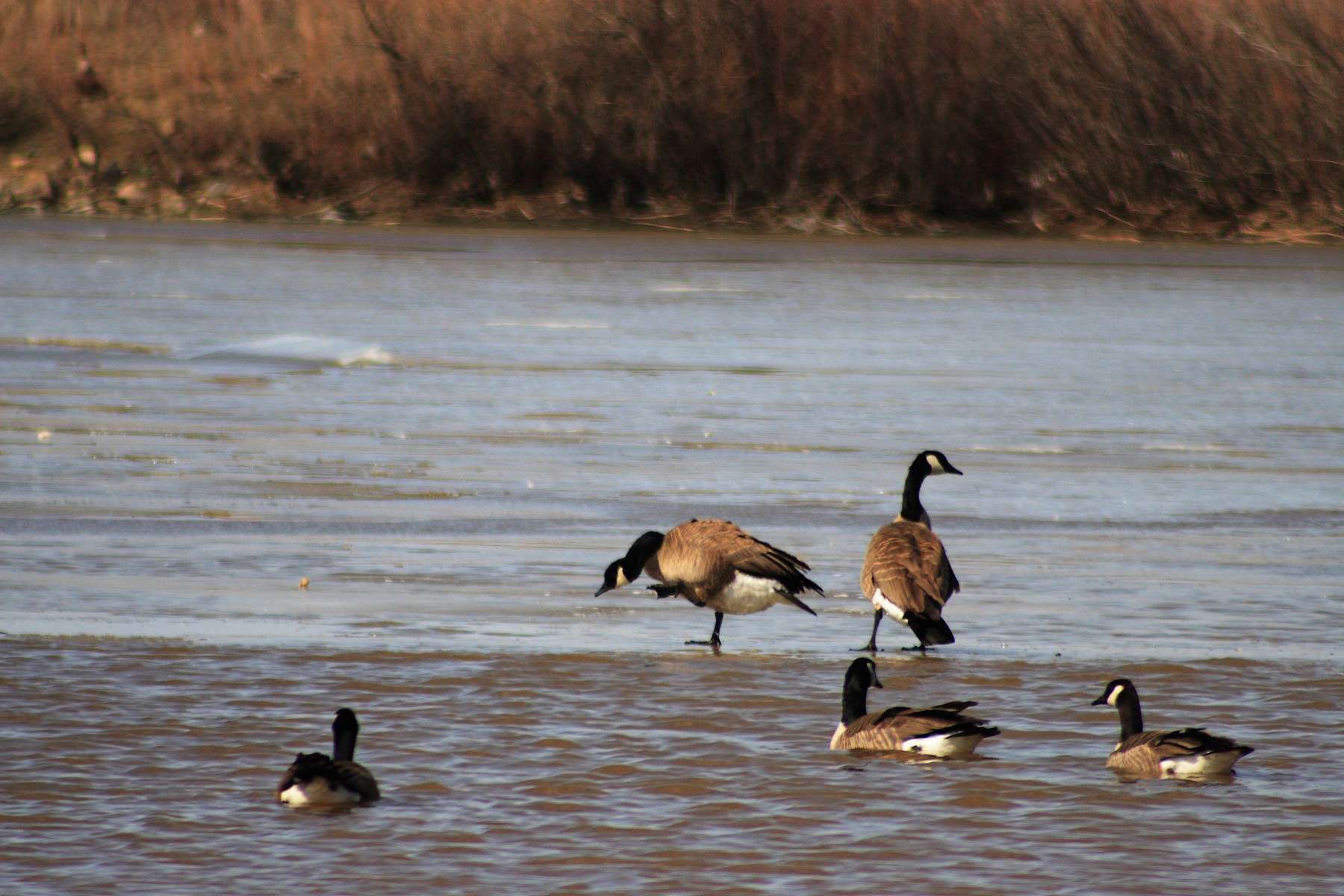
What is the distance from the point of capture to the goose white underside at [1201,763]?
23.5 ft

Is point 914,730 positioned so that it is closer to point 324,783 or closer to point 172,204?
point 324,783

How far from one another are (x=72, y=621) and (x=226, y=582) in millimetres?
1101

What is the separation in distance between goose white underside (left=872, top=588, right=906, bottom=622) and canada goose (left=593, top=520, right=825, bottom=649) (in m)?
0.23

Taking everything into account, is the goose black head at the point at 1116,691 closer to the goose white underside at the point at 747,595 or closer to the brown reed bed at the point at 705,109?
the goose white underside at the point at 747,595

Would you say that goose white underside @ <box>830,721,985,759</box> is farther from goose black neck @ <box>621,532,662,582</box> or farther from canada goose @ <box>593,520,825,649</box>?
goose black neck @ <box>621,532,662,582</box>

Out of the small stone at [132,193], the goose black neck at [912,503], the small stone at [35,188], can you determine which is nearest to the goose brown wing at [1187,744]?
the goose black neck at [912,503]

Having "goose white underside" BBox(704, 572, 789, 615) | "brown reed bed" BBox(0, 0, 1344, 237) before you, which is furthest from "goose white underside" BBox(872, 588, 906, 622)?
"brown reed bed" BBox(0, 0, 1344, 237)

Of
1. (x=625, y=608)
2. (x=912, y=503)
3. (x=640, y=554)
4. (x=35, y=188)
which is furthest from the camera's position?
(x=35, y=188)

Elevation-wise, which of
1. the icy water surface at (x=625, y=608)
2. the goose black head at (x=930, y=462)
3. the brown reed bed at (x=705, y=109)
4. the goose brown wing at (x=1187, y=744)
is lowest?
the icy water surface at (x=625, y=608)

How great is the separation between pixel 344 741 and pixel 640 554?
2.82 metres

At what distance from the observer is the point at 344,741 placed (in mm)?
6949

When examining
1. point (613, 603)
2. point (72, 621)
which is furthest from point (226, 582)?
point (613, 603)

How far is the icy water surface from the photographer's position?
661 cm

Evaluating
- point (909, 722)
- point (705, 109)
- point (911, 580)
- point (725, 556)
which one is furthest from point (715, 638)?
point (705, 109)
